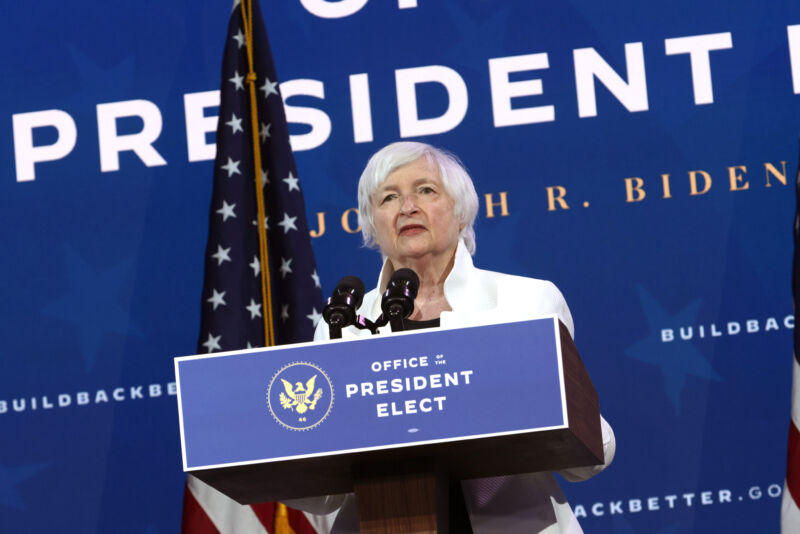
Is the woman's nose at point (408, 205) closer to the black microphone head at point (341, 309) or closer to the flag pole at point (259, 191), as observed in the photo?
the black microphone head at point (341, 309)

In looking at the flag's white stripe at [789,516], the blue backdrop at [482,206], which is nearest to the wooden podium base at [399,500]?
the flag's white stripe at [789,516]

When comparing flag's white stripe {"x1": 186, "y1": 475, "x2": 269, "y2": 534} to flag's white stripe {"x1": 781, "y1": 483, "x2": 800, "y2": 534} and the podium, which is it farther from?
the podium

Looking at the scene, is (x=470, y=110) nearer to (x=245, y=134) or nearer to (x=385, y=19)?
(x=385, y=19)

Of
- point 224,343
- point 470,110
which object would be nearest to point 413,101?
point 470,110

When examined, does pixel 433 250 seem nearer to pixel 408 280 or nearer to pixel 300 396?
pixel 408 280

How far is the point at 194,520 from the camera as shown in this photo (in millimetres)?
3920

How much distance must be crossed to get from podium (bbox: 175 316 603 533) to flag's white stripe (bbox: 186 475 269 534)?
1.83m

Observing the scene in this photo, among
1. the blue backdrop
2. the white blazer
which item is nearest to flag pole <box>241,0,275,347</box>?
the blue backdrop

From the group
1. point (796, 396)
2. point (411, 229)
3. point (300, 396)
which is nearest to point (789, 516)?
point (796, 396)

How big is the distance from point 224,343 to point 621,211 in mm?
1526

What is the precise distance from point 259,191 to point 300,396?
6.94 feet

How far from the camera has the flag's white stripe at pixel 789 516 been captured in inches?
147

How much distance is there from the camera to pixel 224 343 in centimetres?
398

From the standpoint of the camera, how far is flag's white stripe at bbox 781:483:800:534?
3738 millimetres
